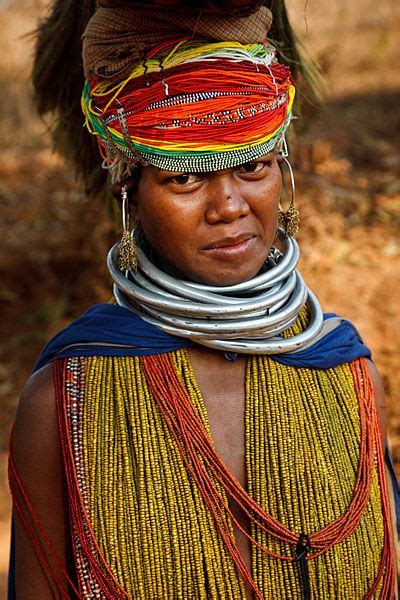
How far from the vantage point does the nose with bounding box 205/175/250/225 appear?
1.85m

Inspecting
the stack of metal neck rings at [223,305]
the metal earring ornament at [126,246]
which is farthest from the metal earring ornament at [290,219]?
the metal earring ornament at [126,246]

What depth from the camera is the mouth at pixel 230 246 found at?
1.89m

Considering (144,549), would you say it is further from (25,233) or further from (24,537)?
(25,233)

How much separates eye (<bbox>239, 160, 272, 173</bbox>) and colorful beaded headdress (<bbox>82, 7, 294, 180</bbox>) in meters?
0.04

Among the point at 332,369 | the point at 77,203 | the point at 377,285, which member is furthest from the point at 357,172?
the point at 332,369

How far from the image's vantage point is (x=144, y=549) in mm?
1870

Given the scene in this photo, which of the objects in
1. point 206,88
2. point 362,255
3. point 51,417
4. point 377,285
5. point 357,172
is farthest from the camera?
point 357,172

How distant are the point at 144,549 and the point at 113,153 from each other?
958mm

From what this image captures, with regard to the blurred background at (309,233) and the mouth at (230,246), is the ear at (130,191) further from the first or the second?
the blurred background at (309,233)

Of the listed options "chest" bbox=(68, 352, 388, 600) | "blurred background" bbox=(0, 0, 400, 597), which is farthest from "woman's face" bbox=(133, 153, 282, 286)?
"blurred background" bbox=(0, 0, 400, 597)

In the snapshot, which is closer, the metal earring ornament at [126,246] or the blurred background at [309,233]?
the metal earring ornament at [126,246]

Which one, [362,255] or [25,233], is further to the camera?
[25,233]

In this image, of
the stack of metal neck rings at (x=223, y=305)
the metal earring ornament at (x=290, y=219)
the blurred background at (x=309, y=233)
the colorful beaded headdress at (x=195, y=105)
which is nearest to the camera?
the colorful beaded headdress at (x=195, y=105)

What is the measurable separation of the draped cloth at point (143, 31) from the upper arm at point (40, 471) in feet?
2.60
